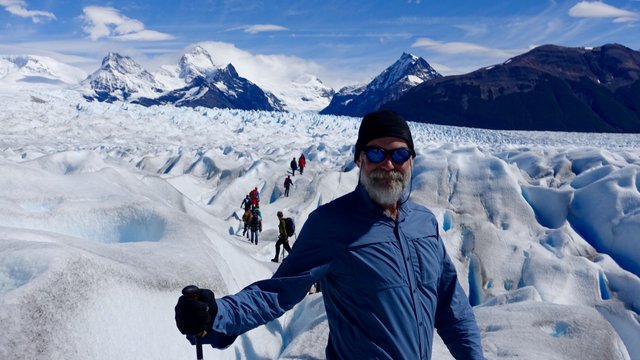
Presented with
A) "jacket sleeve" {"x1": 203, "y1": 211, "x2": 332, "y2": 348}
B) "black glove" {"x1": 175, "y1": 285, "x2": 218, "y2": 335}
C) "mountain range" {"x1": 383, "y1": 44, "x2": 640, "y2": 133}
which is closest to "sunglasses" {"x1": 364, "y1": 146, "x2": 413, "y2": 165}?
"jacket sleeve" {"x1": 203, "y1": 211, "x2": 332, "y2": 348}

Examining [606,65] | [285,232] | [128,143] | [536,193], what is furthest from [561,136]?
[606,65]

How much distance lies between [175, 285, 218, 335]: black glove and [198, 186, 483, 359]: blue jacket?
0.78ft

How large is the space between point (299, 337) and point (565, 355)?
9.96ft

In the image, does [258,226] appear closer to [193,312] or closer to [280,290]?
[280,290]

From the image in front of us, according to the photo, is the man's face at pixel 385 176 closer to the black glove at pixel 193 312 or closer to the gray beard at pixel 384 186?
the gray beard at pixel 384 186

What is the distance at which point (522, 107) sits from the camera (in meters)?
114

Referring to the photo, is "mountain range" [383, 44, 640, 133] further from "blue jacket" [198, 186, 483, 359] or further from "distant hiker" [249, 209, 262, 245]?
"blue jacket" [198, 186, 483, 359]

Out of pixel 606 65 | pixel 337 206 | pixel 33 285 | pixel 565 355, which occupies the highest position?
pixel 606 65

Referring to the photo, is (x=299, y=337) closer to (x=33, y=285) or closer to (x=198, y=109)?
(x=33, y=285)

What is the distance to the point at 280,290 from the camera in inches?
86.4

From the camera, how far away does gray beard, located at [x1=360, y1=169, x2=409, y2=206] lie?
2277mm

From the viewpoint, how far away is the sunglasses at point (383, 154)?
7.49ft

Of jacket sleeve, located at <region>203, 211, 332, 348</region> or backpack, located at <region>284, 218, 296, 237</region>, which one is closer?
jacket sleeve, located at <region>203, 211, 332, 348</region>

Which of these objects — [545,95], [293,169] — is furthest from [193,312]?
[545,95]
